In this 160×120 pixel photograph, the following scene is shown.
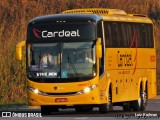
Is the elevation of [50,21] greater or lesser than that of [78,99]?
greater

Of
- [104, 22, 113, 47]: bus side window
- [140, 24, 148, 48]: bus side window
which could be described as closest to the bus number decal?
[104, 22, 113, 47]: bus side window

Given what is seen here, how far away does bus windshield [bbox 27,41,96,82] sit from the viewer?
33.6 metres

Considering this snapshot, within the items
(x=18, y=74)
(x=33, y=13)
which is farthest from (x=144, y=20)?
(x=33, y=13)

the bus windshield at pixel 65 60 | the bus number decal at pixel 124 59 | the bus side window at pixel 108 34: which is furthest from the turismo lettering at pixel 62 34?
the bus number decal at pixel 124 59

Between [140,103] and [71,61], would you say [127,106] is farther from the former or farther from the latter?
[71,61]

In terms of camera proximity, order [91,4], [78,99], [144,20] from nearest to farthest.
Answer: [78,99] < [144,20] < [91,4]

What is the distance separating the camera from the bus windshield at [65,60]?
3359 centimetres

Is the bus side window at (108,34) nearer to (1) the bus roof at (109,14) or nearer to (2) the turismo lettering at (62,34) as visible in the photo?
(1) the bus roof at (109,14)

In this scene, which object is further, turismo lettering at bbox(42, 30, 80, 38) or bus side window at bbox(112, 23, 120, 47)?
bus side window at bbox(112, 23, 120, 47)

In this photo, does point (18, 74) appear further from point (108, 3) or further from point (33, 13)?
point (108, 3)

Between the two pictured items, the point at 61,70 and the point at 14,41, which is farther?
the point at 14,41

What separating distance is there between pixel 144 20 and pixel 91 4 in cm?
1822

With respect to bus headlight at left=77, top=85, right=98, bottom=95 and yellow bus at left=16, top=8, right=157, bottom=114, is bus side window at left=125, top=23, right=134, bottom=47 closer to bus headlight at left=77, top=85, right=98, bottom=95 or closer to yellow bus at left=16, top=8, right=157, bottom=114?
yellow bus at left=16, top=8, right=157, bottom=114

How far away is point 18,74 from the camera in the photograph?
1658 inches
